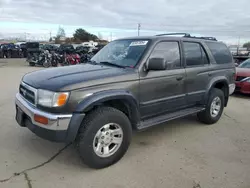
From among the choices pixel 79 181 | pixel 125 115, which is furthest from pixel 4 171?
pixel 125 115

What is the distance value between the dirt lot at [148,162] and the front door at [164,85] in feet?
2.01

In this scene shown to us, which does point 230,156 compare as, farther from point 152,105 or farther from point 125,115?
point 125,115

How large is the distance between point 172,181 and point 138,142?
4.02 ft

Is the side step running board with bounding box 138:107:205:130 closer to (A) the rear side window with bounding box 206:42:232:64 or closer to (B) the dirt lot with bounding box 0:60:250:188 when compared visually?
(B) the dirt lot with bounding box 0:60:250:188

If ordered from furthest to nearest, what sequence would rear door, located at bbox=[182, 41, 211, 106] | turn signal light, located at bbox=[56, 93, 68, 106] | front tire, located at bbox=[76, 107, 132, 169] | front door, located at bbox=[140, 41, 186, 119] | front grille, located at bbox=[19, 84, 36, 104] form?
rear door, located at bbox=[182, 41, 211, 106], front door, located at bbox=[140, 41, 186, 119], front grille, located at bbox=[19, 84, 36, 104], front tire, located at bbox=[76, 107, 132, 169], turn signal light, located at bbox=[56, 93, 68, 106]

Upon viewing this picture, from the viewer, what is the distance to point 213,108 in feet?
17.1

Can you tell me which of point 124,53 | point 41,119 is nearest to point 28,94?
point 41,119

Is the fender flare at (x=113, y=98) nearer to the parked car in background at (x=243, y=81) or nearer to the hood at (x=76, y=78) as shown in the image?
the hood at (x=76, y=78)

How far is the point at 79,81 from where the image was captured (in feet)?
10.1

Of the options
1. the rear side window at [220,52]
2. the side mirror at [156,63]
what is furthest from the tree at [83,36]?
the side mirror at [156,63]

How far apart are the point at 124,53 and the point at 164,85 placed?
2.71 ft

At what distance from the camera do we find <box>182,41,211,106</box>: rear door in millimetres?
4445

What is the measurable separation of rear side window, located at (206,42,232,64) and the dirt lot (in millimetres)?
1458

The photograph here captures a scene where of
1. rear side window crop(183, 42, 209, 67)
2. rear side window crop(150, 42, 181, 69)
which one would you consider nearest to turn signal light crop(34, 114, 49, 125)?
rear side window crop(150, 42, 181, 69)
